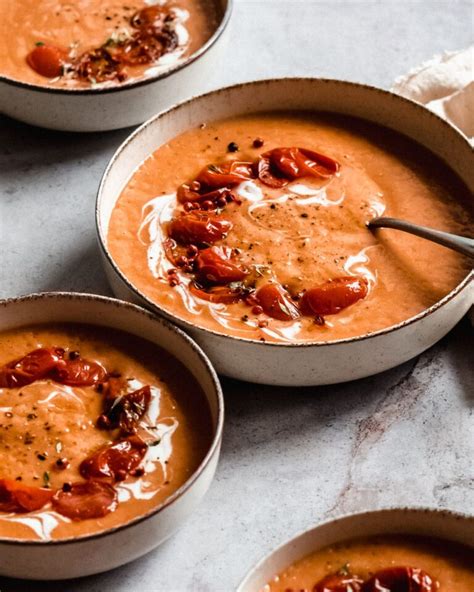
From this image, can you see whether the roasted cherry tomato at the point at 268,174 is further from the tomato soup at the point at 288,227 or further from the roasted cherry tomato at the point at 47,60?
the roasted cherry tomato at the point at 47,60

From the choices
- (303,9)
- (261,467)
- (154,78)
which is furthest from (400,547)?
(303,9)

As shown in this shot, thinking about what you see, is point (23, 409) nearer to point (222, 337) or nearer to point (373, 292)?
point (222, 337)

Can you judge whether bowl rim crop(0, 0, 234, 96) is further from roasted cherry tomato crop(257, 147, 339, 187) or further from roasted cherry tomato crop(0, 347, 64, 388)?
roasted cherry tomato crop(0, 347, 64, 388)

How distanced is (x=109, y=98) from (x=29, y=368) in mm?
1302

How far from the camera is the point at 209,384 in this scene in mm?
3355

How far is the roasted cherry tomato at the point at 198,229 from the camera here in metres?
3.82

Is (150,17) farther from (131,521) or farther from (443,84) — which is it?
(131,521)

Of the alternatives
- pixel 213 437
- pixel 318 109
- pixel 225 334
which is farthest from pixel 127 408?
pixel 318 109

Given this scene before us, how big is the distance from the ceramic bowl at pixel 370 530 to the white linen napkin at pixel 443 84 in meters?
1.89

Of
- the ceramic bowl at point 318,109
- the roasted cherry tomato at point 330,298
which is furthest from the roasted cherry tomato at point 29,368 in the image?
the roasted cherry tomato at point 330,298

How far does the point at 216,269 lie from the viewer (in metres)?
3.70

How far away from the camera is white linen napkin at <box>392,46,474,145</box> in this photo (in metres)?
4.44

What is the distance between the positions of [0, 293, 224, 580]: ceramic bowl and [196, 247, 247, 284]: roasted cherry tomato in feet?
0.93

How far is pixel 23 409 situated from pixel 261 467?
2.37 ft
